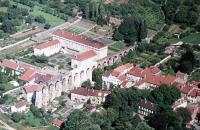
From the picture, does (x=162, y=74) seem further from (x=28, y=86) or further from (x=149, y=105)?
(x=28, y=86)

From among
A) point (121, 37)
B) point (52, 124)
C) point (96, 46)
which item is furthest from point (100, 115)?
point (121, 37)

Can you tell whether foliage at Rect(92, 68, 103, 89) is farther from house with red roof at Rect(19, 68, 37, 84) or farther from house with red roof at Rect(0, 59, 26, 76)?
Result: house with red roof at Rect(0, 59, 26, 76)

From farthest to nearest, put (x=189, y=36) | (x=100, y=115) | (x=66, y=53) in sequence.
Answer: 1. (x=189, y=36)
2. (x=66, y=53)
3. (x=100, y=115)

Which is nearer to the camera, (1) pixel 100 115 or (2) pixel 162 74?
(1) pixel 100 115

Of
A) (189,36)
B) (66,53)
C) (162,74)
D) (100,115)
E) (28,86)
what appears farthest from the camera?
(189,36)

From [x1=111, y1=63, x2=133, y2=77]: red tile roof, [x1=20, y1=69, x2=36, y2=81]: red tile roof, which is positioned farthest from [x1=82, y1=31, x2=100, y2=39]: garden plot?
[x1=20, y1=69, x2=36, y2=81]: red tile roof

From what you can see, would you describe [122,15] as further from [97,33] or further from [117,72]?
[117,72]

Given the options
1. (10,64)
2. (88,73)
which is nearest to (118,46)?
(88,73)
